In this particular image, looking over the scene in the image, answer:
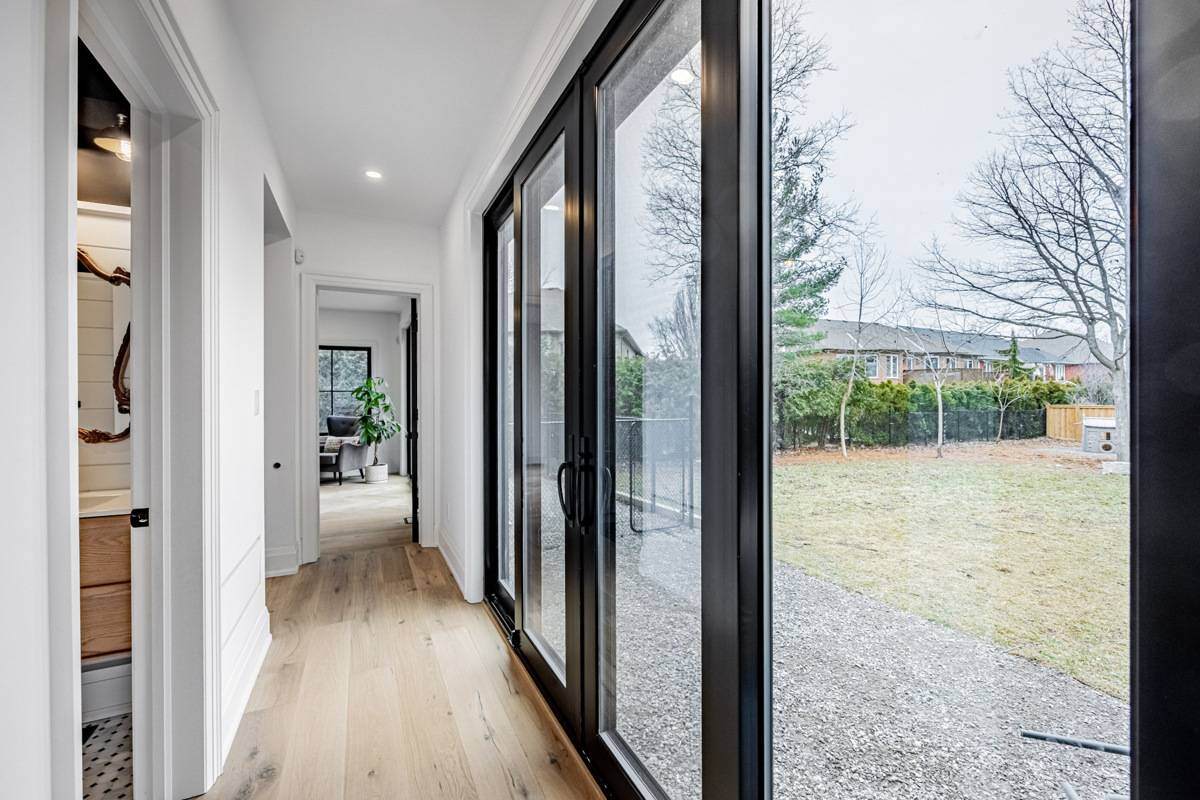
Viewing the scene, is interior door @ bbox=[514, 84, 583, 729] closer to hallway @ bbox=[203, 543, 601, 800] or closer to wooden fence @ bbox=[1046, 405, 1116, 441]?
hallway @ bbox=[203, 543, 601, 800]

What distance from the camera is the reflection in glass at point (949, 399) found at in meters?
0.59

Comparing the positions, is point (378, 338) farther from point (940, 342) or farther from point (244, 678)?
point (940, 342)

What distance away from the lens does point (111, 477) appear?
8.01 feet

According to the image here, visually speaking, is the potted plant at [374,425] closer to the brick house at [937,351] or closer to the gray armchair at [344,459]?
the gray armchair at [344,459]

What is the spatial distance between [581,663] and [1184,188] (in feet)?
5.94

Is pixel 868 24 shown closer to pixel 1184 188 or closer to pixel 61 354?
pixel 1184 188

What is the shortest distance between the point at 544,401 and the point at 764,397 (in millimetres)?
1401

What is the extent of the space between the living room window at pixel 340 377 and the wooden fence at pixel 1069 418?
917 centimetres

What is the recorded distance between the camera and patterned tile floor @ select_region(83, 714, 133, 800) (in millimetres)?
1717

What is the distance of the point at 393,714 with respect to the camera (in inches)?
82.2

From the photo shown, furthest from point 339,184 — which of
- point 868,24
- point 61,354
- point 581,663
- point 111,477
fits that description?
point 868,24

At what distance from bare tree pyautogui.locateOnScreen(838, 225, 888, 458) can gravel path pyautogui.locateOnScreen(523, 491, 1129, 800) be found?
295 millimetres

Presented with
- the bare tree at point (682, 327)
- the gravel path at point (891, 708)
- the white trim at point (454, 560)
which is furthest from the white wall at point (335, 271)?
the gravel path at point (891, 708)

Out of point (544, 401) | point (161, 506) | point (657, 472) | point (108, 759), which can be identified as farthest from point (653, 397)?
point (108, 759)
